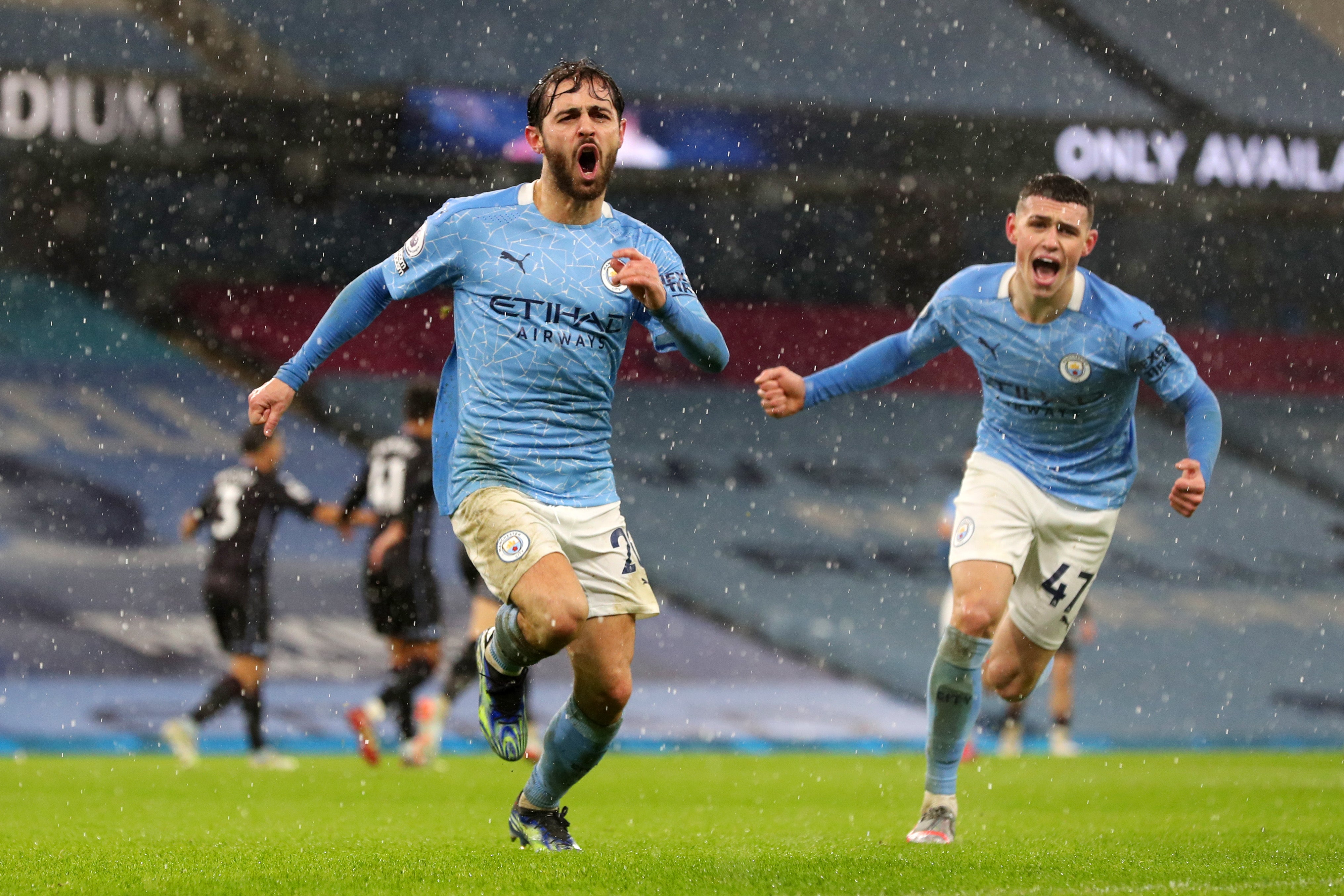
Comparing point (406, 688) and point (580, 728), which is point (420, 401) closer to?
point (406, 688)

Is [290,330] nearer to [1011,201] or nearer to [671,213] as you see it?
[671,213]

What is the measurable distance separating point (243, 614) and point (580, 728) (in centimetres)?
599

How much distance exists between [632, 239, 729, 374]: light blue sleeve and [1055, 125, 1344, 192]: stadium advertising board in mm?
12875

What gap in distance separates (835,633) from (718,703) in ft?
5.47

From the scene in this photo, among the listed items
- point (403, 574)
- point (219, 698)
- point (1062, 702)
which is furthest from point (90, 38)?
point (1062, 702)

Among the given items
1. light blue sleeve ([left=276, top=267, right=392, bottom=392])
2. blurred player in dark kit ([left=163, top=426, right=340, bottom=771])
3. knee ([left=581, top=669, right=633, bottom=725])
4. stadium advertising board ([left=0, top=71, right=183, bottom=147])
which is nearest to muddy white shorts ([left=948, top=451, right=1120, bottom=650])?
knee ([left=581, top=669, right=633, bottom=725])

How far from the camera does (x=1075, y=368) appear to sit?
5.54 metres

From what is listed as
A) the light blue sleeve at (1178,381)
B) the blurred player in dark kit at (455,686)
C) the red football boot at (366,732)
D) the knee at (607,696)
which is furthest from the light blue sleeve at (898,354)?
the red football boot at (366,732)

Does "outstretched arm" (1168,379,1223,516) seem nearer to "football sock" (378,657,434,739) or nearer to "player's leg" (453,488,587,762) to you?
"player's leg" (453,488,587,762)

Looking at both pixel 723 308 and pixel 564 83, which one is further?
pixel 723 308

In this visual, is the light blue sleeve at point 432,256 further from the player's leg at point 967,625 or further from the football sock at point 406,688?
the football sock at point 406,688

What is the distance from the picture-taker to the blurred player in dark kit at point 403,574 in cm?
962

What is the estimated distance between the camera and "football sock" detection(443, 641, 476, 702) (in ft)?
31.6

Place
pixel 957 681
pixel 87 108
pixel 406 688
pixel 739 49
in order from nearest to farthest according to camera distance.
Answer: pixel 957 681 → pixel 406 688 → pixel 87 108 → pixel 739 49
